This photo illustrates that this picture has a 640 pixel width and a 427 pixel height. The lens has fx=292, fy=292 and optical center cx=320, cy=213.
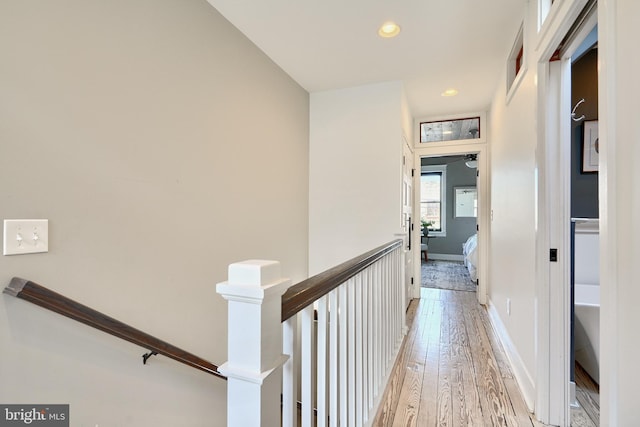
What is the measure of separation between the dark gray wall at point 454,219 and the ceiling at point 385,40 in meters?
4.47

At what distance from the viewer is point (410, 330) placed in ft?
9.93

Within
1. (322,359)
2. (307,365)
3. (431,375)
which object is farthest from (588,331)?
(307,365)

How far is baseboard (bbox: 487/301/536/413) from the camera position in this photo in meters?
1.80

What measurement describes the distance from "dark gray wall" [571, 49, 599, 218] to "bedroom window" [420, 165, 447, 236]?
489 cm

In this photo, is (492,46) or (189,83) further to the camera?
(492,46)

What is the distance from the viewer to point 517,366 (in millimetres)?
2111

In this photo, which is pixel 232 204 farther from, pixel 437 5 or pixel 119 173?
pixel 437 5

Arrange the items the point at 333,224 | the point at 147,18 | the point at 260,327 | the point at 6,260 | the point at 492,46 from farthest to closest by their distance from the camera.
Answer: the point at 333,224, the point at 492,46, the point at 147,18, the point at 6,260, the point at 260,327

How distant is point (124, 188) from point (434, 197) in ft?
24.6

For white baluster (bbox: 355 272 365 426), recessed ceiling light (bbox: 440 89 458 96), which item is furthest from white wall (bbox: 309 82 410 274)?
white baluster (bbox: 355 272 365 426)

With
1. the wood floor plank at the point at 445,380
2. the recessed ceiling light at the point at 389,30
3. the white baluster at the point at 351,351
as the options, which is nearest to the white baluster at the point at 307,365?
the white baluster at the point at 351,351

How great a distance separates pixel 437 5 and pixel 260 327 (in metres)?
2.32

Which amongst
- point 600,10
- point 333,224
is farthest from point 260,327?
point 333,224

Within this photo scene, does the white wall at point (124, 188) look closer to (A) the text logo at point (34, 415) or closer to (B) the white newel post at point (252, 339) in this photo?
(A) the text logo at point (34, 415)
